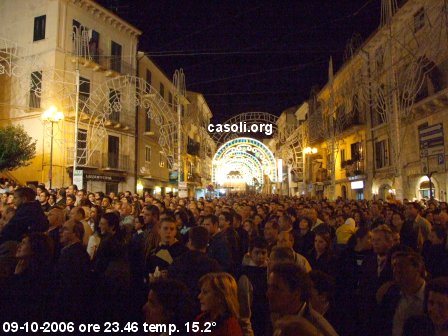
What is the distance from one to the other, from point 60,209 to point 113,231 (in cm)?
181

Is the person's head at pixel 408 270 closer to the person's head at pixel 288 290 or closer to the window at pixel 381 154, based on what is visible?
the person's head at pixel 288 290

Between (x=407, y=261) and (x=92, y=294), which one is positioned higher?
(x=407, y=261)

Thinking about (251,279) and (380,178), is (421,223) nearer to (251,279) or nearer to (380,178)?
(251,279)

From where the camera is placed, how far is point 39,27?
24672 millimetres

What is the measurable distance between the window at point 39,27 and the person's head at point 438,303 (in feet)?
87.5

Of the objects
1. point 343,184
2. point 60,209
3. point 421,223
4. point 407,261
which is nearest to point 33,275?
point 60,209

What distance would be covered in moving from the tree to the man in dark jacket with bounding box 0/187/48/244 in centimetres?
1607

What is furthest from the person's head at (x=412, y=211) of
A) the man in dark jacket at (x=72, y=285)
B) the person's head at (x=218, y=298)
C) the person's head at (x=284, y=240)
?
the man in dark jacket at (x=72, y=285)

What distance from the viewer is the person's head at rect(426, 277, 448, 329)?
2.67 meters

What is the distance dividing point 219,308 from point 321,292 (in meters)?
0.96

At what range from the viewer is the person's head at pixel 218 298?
283cm

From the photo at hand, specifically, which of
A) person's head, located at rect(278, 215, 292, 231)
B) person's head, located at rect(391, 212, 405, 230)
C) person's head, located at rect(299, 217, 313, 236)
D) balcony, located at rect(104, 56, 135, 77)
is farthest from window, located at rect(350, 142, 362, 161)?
person's head, located at rect(278, 215, 292, 231)

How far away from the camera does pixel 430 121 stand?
20516 millimetres

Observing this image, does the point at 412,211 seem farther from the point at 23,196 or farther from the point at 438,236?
the point at 23,196
